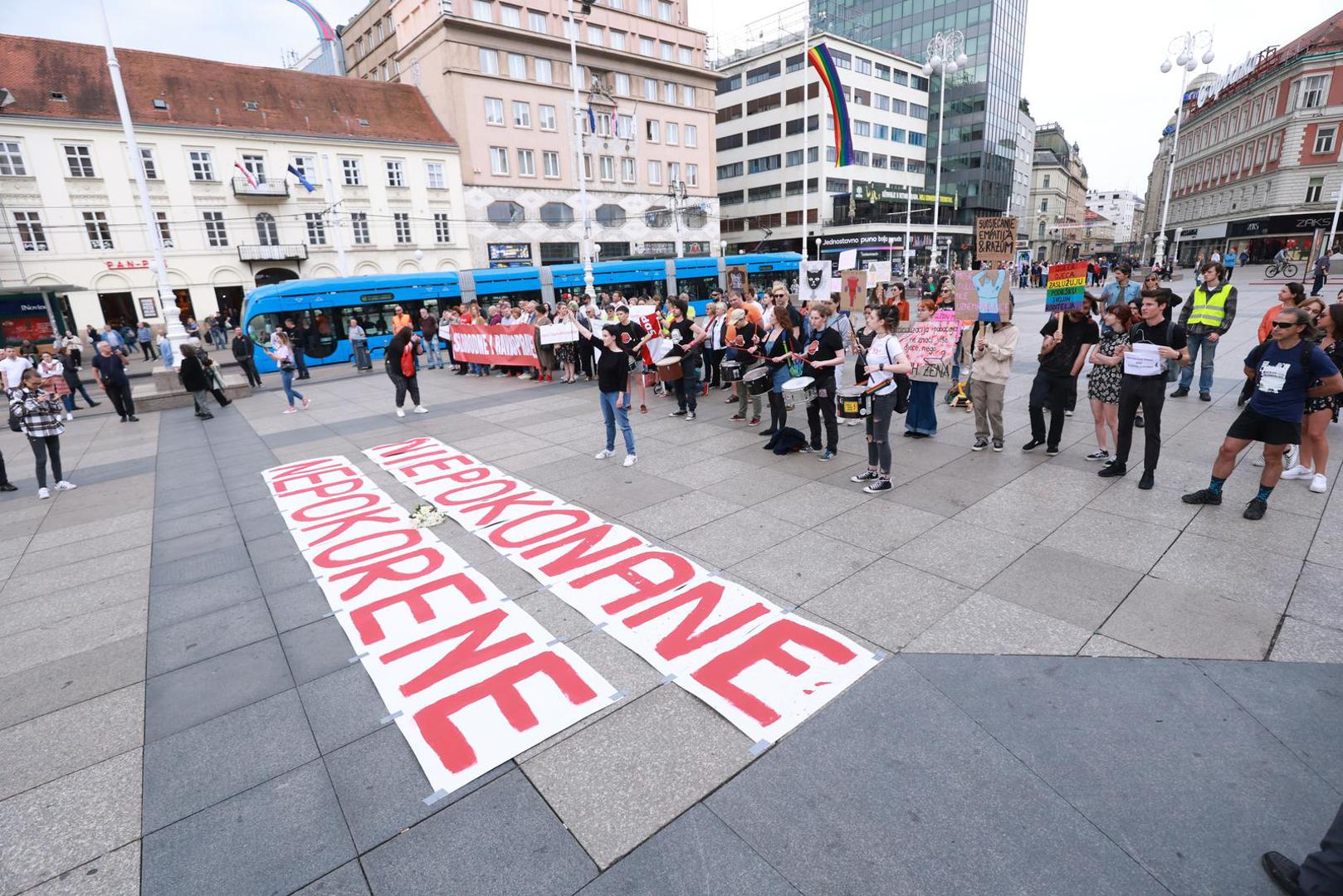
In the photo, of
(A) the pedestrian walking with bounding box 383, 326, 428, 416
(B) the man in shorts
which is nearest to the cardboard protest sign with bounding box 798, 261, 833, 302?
(A) the pedestrian walking with bounding box 383, 326, 428, 416

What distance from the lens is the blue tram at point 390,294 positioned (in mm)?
21344

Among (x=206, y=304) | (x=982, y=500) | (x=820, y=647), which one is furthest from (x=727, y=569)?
(x=206, y=304)

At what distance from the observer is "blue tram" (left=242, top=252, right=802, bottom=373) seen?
21.3m

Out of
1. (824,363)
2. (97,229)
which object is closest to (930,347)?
(824,363)

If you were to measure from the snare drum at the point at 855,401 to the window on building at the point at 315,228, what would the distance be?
4026cm

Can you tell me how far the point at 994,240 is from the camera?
11.8 meters

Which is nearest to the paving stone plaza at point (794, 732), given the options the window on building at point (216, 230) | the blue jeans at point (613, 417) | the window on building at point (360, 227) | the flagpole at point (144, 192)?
the blue jeans at point (613, 417)

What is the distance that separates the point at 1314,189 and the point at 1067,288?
5951 cm

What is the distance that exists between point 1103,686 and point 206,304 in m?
43.6

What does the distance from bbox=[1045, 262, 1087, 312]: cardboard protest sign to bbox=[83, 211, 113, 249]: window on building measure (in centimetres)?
4289

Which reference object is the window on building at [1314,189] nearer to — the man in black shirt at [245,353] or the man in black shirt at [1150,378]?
the man in black shirt at [1150,378]

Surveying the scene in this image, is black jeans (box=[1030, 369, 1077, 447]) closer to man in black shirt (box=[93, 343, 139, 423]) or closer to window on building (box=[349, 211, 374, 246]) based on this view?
man in black shirt (box=[93, 343, 139, 423])

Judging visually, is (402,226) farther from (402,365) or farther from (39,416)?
(39,416)

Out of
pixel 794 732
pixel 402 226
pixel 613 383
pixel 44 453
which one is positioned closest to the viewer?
pixel 794 732
